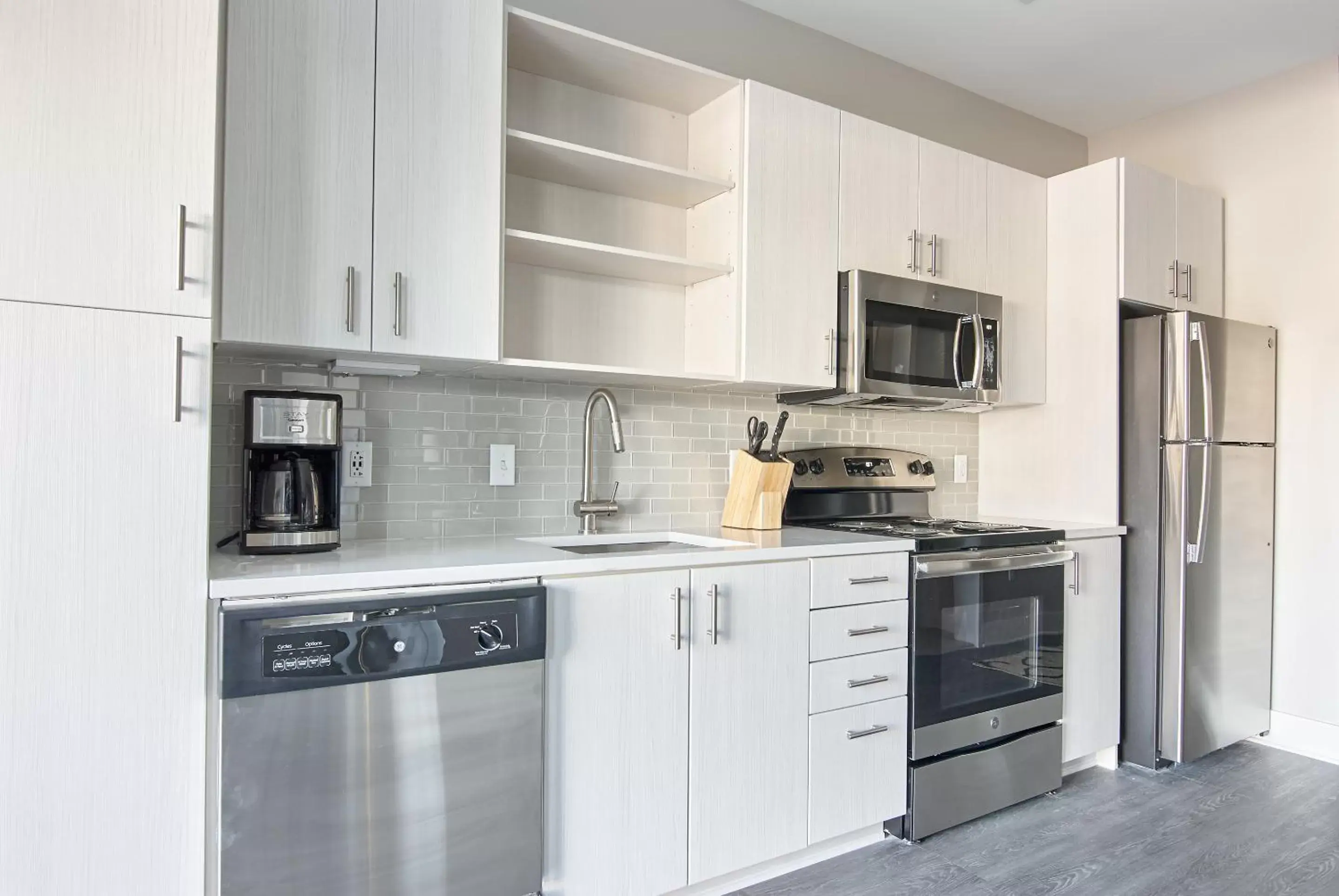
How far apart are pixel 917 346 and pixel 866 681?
116cm

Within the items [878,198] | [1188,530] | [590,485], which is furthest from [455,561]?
[1188,530]

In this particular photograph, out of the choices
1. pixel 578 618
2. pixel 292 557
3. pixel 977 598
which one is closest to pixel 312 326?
pixel 292 557

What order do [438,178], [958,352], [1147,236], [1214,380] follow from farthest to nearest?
[1147,236], [1214,380], [958,352], [438,178]

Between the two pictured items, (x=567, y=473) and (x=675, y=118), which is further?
Result: (x=675, y=118)

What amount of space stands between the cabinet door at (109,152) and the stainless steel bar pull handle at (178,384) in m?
0.06

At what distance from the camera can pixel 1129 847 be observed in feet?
8.02

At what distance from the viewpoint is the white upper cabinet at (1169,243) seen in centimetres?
313

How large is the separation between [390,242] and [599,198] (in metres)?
0.88

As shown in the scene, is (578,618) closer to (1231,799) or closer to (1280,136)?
(1231,799)

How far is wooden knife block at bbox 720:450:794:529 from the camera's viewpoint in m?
2.68

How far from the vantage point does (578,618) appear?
1.87 metres

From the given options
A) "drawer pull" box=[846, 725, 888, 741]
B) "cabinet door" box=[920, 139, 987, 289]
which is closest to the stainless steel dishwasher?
"drawer pull" box=[846, 725, 888, 741]

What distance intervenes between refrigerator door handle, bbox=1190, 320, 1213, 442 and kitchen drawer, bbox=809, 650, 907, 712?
156 centimetres

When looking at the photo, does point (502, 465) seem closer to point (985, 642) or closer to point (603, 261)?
point (603, 261)
